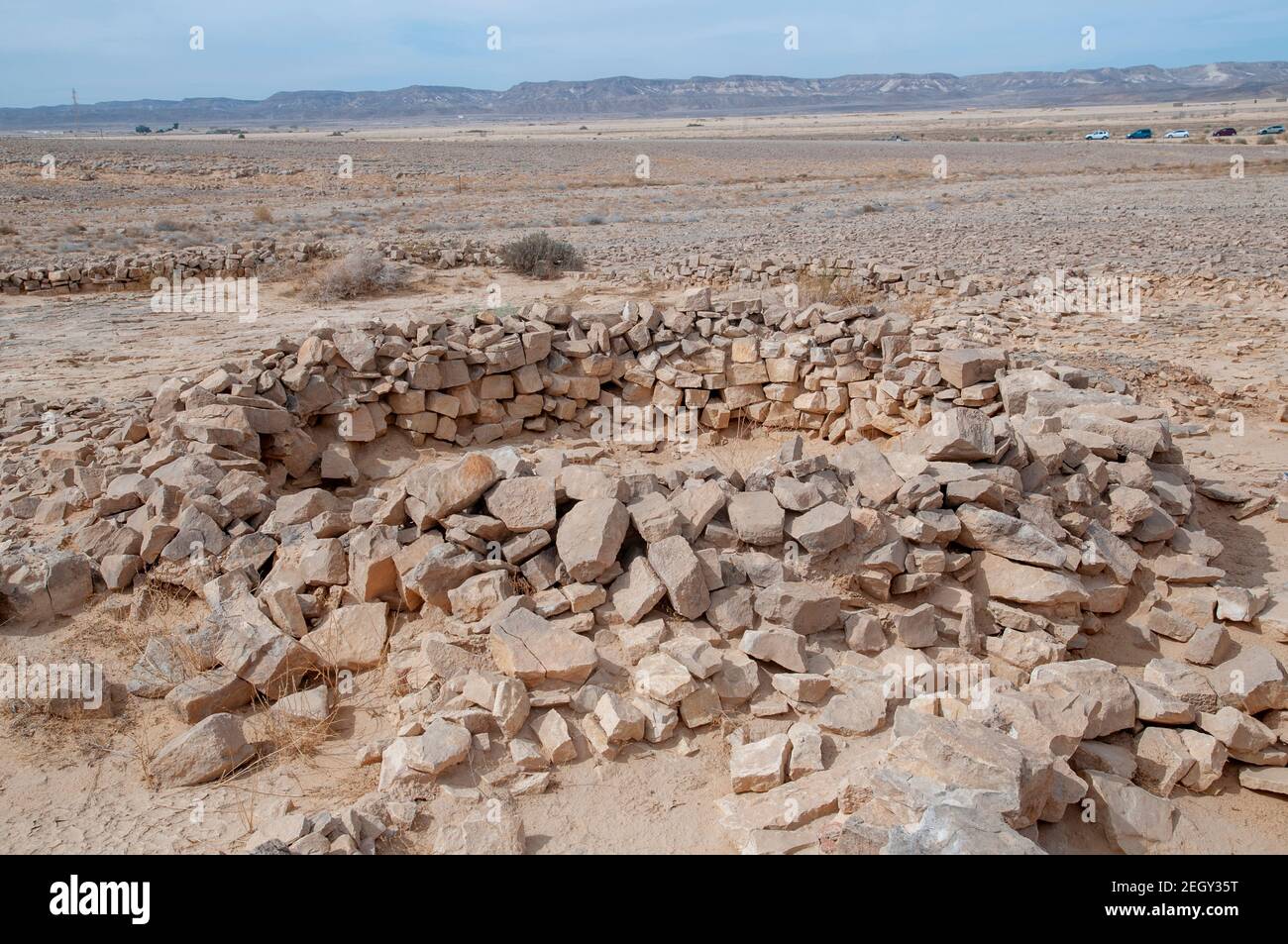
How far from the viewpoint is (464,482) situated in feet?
17.8

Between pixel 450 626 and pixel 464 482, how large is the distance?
3.07ft

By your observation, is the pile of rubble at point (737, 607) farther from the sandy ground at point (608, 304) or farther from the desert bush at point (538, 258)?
the desert bush at point (538, 258)

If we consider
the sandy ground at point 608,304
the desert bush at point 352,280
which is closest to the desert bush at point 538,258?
the sandy ground at point 608,304

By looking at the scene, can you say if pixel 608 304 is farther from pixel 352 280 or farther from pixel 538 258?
pixel 352 280

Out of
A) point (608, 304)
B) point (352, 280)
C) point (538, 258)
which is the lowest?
point (608, 304)

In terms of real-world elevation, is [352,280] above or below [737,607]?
above

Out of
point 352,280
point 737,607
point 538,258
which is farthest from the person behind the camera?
point 538,258

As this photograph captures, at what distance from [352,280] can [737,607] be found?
37.9 ft

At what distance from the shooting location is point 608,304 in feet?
44.9

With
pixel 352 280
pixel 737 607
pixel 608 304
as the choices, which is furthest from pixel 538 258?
pixel 737 607

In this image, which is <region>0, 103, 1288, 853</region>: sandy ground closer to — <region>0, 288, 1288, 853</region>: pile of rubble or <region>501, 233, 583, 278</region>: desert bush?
<region>0, 288, 1288, 853</region>: pile of rubble

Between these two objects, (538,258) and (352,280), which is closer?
(352,280)

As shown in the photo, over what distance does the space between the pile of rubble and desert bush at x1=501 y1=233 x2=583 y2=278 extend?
882 centimetres
